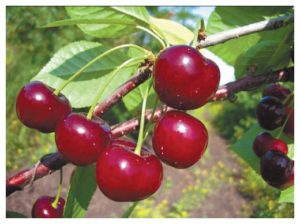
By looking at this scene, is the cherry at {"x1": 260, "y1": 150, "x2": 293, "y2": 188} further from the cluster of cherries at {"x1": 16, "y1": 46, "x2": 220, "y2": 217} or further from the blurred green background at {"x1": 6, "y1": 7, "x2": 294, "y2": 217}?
the blurred green background at {"x1": 6, "y1": 7, "x2": 294, "y2": 217}

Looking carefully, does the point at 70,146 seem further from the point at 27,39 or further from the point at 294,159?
the point at 27,39

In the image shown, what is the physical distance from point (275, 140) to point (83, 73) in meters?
0.43

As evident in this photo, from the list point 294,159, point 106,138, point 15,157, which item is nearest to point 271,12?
point 294,159

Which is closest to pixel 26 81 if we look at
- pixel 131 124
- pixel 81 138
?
pixel 131 124

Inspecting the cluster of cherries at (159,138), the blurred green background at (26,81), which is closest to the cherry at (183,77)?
the cluster of cherries at (159,138)

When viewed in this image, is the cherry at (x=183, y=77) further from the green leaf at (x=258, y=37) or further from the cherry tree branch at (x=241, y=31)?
the green leaf at (x=258, y=37)

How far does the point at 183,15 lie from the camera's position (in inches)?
194

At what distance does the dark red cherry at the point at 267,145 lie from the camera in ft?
3.22

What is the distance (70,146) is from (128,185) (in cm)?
11

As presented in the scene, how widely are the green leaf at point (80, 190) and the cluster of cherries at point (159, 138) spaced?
9.9 inches

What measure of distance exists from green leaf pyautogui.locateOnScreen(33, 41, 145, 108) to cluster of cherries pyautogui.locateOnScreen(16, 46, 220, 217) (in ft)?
0.69

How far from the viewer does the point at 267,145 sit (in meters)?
0.99

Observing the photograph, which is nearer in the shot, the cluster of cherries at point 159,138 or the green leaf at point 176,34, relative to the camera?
the cluster of cherries at point 159,138

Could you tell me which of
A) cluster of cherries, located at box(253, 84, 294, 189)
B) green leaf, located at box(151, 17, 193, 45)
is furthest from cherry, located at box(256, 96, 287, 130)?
green leaf, located at box(151, 17, 193, 45)
